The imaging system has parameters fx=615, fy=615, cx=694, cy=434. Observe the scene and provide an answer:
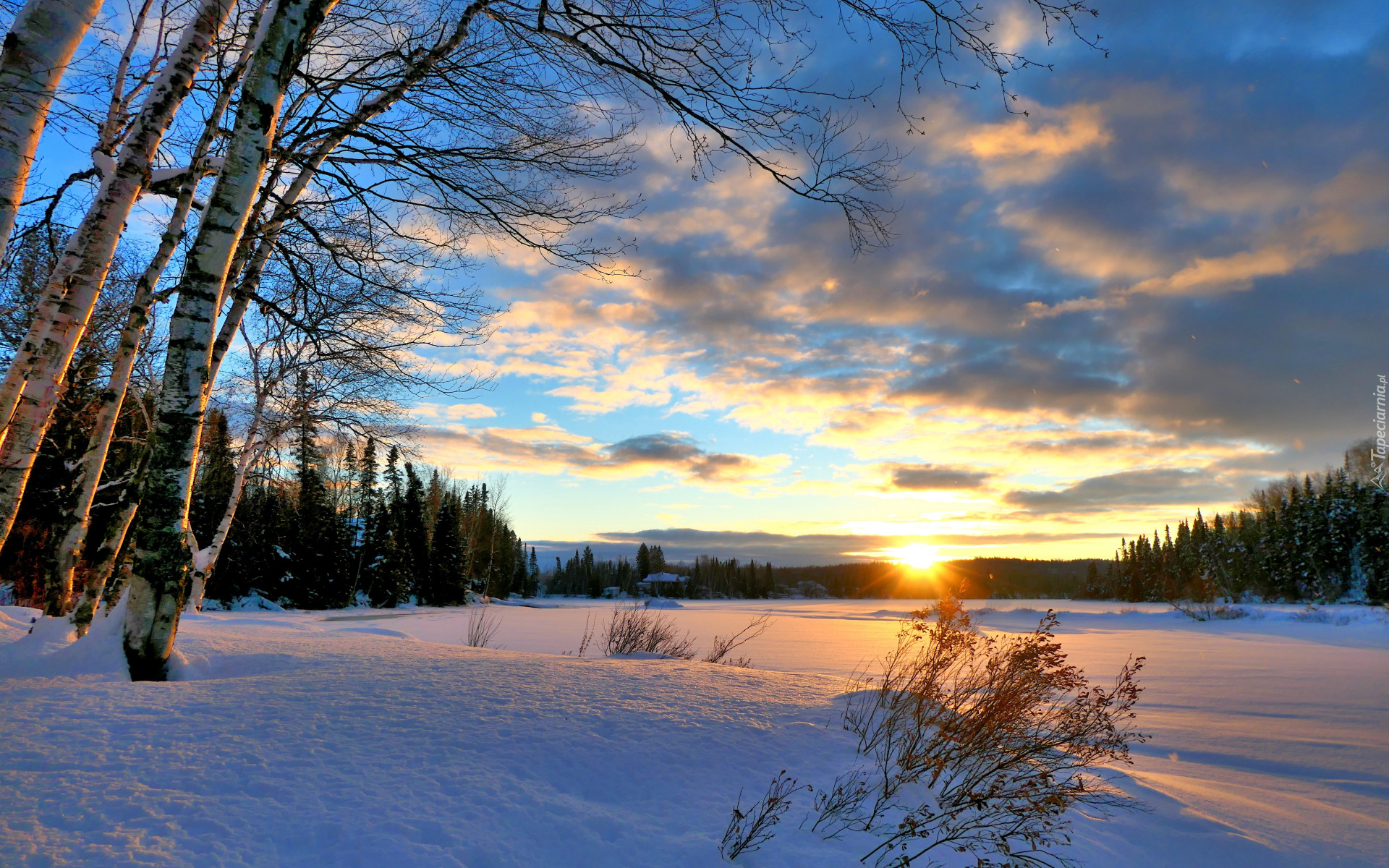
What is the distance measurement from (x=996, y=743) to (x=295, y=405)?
11.5m

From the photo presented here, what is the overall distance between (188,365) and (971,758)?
18.1 ft

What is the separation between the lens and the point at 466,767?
2.60m

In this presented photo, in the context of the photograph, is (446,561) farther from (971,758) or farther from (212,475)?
(971,758)

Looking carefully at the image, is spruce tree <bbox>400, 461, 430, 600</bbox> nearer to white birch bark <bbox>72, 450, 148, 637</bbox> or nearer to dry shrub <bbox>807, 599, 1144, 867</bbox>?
white birch bark <bbox>72, 450, 148, 637</bbox>

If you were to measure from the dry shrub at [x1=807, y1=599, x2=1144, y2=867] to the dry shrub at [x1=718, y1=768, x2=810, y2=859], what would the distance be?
0.19m

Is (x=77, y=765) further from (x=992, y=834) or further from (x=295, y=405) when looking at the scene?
(x=295, y=405)

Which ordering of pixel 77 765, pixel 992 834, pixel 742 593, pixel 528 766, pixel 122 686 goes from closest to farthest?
pixel 77 765 → pixel 528 766 → pixel 992 834 → pixel 122 686 → pixel 742 593

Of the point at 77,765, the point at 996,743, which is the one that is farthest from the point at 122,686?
the point at 996,743

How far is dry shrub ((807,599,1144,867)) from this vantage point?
2.87 meters

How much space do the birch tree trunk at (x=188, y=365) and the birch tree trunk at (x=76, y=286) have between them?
0.76 metres

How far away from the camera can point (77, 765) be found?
2.36 metres

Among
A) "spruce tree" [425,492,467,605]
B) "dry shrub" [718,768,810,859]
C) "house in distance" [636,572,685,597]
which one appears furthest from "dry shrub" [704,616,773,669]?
"house in distance" [636,572,685,597]

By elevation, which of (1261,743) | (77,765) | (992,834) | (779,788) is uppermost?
(77,765)

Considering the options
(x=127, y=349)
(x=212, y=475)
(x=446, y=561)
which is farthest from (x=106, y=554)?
(x=446, y=561)
